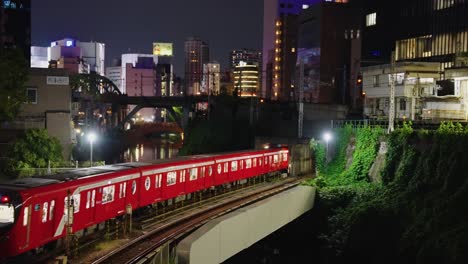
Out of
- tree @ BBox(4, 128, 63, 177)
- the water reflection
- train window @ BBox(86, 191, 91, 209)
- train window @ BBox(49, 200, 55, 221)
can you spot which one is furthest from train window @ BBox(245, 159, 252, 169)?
the water reflection

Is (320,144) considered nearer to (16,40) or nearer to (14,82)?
(14,82)

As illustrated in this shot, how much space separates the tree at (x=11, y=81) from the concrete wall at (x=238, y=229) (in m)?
16.3

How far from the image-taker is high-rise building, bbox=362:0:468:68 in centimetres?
5678

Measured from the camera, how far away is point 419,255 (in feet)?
72.1

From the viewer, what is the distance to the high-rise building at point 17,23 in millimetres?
90375

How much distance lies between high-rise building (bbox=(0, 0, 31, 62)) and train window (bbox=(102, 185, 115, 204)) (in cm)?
7779

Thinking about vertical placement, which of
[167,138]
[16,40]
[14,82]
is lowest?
[167,138]

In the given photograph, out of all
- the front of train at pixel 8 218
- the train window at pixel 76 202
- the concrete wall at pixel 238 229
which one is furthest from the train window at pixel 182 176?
the front of train at pixel 8 218

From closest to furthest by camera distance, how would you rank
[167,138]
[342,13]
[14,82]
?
[14,82] → [342,13] → [167,138]

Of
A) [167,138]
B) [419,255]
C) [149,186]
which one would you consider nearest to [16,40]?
[167,138]

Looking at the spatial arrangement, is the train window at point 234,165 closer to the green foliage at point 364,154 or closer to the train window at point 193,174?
the train window at point 193,174

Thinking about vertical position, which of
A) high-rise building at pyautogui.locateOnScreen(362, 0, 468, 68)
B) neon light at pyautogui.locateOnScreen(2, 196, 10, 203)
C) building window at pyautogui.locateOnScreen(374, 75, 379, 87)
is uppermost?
high-rise building at pyautogui.locateOnScreen(362, 0, 468, 68)

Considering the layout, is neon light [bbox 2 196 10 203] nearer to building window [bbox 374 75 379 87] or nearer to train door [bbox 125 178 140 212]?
train door [bbox 125 178 140 212]

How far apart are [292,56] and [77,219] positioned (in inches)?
4171
